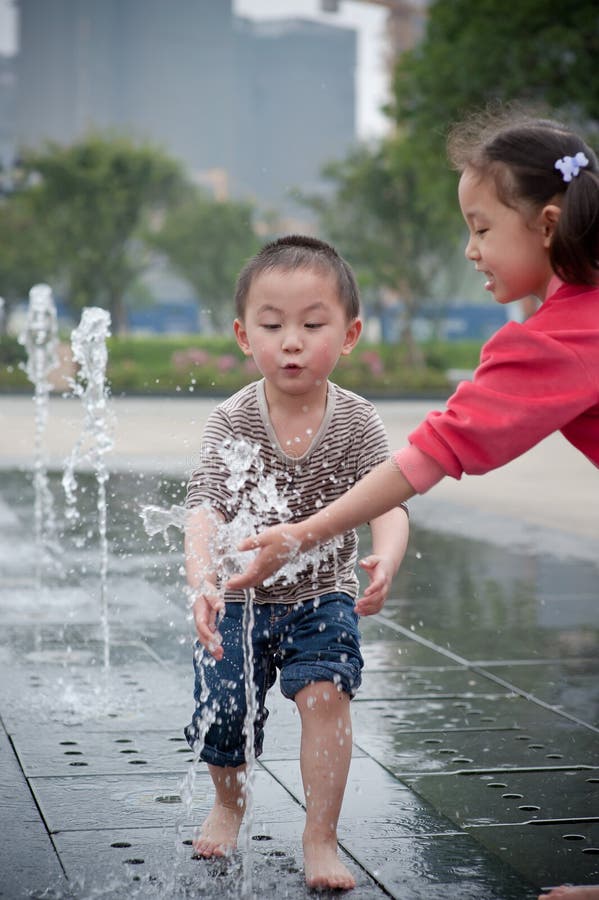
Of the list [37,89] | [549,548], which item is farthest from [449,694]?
[37,89]

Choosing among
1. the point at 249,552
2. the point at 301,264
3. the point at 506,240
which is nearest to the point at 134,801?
the point at 249,552

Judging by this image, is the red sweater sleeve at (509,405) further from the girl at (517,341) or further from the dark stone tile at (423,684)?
the dark stone tile at (423,684)

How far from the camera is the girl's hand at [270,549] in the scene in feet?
7.94

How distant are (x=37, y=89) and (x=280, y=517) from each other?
202 meters

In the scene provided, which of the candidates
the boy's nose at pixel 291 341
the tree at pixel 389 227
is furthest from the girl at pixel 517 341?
the tree at pixel 389 227

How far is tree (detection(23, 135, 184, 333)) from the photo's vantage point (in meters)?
35.2

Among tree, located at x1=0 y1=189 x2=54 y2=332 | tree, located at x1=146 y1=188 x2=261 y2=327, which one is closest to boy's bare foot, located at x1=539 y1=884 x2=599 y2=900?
tree, located at x1=0 y1=189 x2=54 y2=332

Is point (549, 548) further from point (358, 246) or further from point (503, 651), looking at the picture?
point (358, 246)

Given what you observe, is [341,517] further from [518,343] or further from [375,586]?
[518,343]

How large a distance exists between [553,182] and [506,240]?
0.13 metres

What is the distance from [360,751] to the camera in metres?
3.67

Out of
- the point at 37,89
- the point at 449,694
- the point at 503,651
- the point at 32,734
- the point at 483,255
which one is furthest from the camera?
the point at 37,89

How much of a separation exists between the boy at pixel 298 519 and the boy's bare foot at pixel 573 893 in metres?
0.38

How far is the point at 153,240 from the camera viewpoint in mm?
41125
